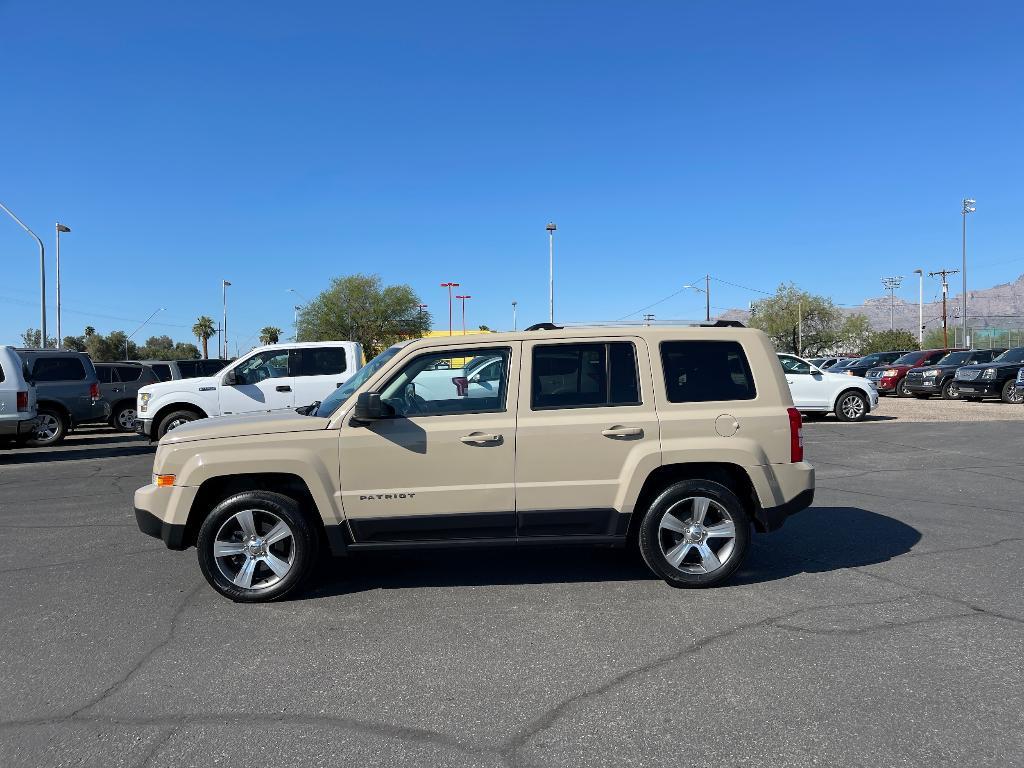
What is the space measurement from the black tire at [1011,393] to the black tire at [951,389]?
1484mm

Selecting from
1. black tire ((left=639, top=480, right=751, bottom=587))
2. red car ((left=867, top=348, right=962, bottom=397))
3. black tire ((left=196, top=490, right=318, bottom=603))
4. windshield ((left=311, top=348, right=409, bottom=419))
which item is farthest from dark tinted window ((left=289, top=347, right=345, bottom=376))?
red car ((left=867, top=348, right=962, bottom=397))

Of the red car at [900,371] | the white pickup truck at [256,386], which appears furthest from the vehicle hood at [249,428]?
the red car at [900,371]

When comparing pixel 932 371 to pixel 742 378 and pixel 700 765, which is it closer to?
pixel 742 378

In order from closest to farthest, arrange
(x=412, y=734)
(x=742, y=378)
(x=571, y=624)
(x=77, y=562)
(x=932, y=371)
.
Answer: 1. (x=412, y=734)
2. (x=571, y=624)
3. (x=742, y=378)
4. (x=77, y=562)
5. (x=932, y=371)

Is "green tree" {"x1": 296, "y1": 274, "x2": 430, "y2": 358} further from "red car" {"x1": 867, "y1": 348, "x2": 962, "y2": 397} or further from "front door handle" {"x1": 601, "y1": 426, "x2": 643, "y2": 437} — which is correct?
"front door handle" {"x1": 601, "y1": 426, "x2": 643, "y2": 437}

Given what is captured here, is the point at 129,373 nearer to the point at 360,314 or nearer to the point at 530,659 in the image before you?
the point at 530,659

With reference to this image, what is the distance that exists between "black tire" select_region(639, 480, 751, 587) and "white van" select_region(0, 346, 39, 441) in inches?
470

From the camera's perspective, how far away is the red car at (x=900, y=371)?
2689 cm

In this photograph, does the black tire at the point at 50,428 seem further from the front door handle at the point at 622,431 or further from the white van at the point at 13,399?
the front door handle at the point at 622,431

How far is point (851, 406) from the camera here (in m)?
18.3

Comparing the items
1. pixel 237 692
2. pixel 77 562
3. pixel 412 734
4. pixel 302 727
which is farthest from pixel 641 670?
pixel 77 562

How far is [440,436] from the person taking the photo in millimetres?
4926

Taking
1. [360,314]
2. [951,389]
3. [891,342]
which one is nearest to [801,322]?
[891,342]

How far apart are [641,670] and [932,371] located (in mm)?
24857
